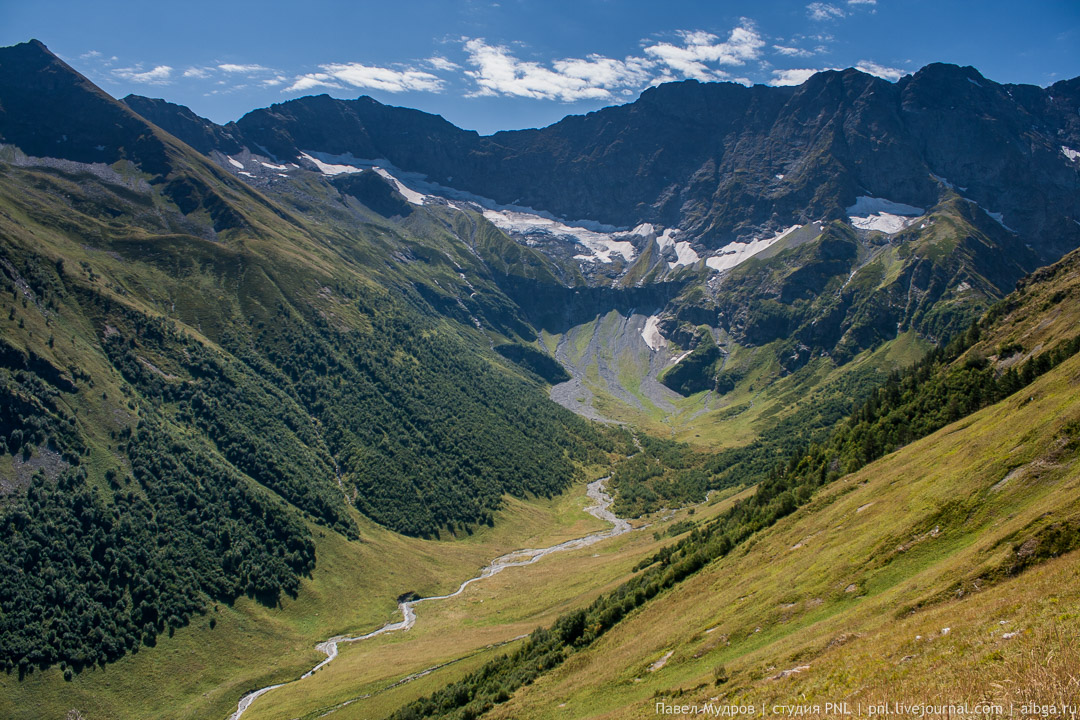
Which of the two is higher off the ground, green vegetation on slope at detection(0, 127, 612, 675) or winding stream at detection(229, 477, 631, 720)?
green vegetation on slope at detection(0, 127, 612, 675)

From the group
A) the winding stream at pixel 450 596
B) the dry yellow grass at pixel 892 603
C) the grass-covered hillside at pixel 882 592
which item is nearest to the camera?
the dry yellow grass at pixel 892 603

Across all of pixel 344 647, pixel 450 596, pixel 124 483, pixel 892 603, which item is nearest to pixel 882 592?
pixel 892 603

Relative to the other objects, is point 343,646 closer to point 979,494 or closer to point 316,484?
point 316,484

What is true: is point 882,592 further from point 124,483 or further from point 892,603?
point 124,483

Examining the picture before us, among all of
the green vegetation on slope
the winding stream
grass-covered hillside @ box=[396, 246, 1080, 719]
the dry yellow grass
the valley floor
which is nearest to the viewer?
the dry yellow grass

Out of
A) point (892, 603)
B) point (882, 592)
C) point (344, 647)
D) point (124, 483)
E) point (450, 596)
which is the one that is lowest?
point (344, 647)

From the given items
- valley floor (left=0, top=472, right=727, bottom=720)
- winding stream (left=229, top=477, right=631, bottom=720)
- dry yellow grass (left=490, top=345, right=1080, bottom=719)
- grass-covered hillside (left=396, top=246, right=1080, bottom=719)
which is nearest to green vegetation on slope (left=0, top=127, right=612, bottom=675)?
valley floor (left=0, top=472, right=727, bottom=720)

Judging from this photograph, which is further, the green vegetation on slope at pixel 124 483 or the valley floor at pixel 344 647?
the green vegetation on slope at pixel 124 483

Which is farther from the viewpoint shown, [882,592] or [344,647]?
[344,647]

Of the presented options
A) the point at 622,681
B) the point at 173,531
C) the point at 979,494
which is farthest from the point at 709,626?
the point at 173,531

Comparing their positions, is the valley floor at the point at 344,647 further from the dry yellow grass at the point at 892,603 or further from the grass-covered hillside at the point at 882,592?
the dry yellow grass at the point at 892,603

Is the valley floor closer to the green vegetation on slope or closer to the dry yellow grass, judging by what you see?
the green vegetation on slope

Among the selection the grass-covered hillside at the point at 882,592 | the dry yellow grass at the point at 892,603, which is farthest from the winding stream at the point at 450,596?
the dry yellow grass at the point at 892,603
